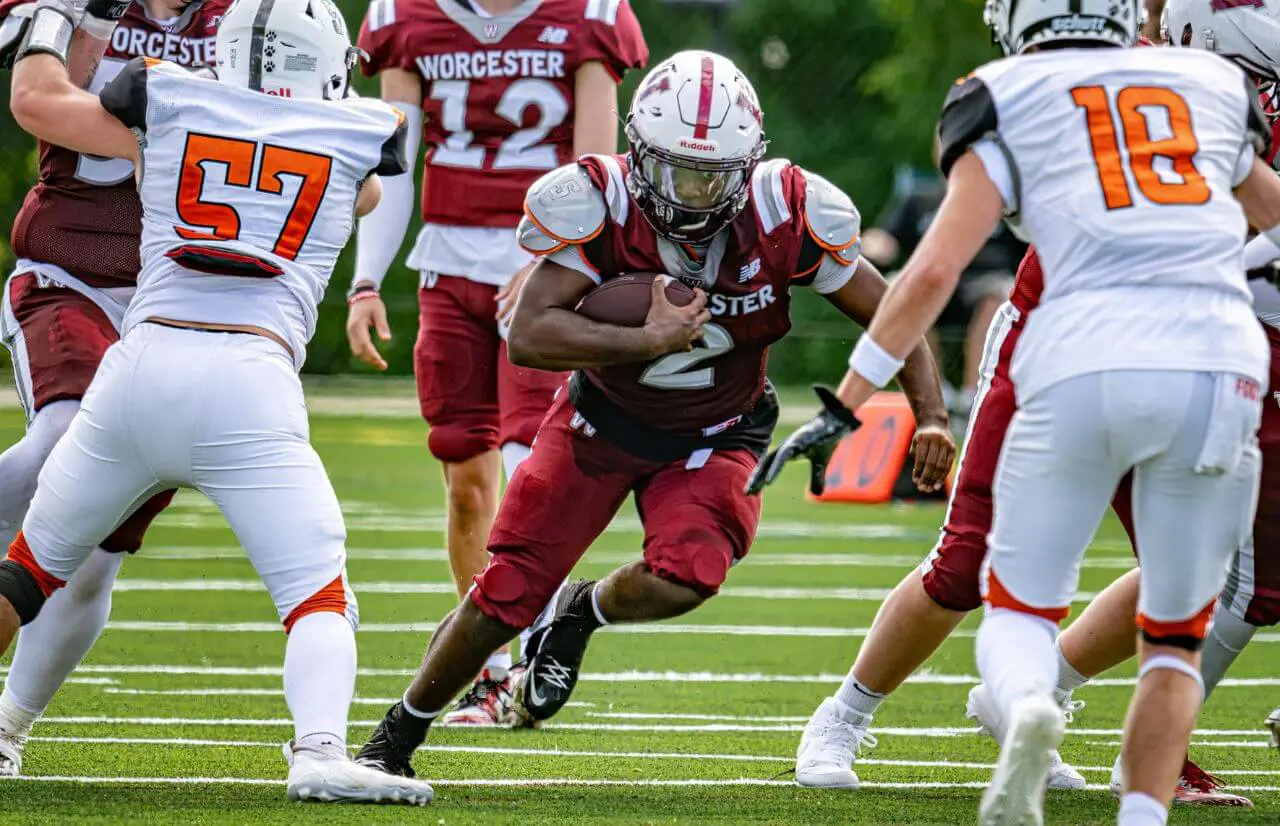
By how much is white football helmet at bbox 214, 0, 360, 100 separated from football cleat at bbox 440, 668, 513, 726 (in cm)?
197

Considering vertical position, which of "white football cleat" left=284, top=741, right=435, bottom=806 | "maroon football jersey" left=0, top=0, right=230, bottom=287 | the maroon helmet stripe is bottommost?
"white football cleat" left=284, top=741, right=435, bottom=806

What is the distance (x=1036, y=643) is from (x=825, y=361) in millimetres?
17607

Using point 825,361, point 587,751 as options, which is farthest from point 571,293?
point 825,361

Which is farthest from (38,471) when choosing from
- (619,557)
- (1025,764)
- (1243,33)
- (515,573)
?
(619,557)

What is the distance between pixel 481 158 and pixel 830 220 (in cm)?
175

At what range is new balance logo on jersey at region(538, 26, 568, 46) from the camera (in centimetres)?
588

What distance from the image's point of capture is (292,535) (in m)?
4.09

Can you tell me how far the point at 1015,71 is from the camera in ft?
11.5

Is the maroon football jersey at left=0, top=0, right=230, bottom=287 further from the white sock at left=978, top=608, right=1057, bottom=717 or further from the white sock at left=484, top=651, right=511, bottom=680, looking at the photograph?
Answer: the white sock at left=978, top=608, right=1057, bottom=717

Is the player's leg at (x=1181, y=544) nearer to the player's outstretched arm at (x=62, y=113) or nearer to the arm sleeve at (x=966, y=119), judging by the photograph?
the arm sleeve at (x=966, y=119)

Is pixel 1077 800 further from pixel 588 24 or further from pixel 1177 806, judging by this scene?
pixel 588 24

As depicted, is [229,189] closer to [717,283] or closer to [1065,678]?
[717,283]

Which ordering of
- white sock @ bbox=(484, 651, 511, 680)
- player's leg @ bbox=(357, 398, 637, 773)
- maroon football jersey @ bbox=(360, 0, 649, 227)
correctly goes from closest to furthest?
player's leg @ bbox=(357, 398, 637, 773)
white sock @ bbox=(484, 651, 511, 680)
maroon football jersey @ bbox=(360, 0, 649, 227)

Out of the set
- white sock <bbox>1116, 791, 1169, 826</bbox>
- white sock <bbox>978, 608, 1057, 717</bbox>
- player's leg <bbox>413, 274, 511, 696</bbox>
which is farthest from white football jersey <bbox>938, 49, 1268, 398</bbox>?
player's leg <bbox>413, 274, 511, 696</bbox>
